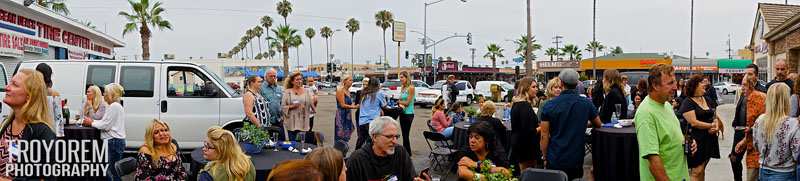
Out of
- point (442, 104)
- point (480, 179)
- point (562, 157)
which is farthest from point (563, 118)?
point (442, 104)

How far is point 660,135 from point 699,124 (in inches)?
92.7

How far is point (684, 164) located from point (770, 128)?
1.04 meters

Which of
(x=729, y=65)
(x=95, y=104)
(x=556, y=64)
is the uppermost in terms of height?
(x=556, y=64)

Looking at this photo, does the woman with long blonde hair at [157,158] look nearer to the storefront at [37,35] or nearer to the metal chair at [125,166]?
the metal chair at [125,166]

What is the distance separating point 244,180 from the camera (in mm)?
4461

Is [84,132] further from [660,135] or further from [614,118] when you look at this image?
[614,118]

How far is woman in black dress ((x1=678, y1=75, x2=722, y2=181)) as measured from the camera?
602 cm

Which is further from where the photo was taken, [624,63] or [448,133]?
[624,63]

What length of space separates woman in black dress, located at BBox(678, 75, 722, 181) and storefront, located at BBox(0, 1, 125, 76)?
691 inches

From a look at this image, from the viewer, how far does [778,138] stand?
15.2ft

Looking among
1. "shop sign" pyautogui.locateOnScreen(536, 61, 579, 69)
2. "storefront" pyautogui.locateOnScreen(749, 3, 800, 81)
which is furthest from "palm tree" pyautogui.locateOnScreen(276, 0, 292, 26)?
"storefront" pyautogui.locateOnScreen(749, 3, 800, 81)

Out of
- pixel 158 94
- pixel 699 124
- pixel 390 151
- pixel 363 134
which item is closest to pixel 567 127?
pixel 699 124

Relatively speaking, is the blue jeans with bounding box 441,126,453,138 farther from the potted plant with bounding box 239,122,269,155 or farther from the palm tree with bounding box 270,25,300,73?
the palm tree with bounding box 270,25,300,73

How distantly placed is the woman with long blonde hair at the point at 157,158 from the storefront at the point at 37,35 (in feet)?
47.1
